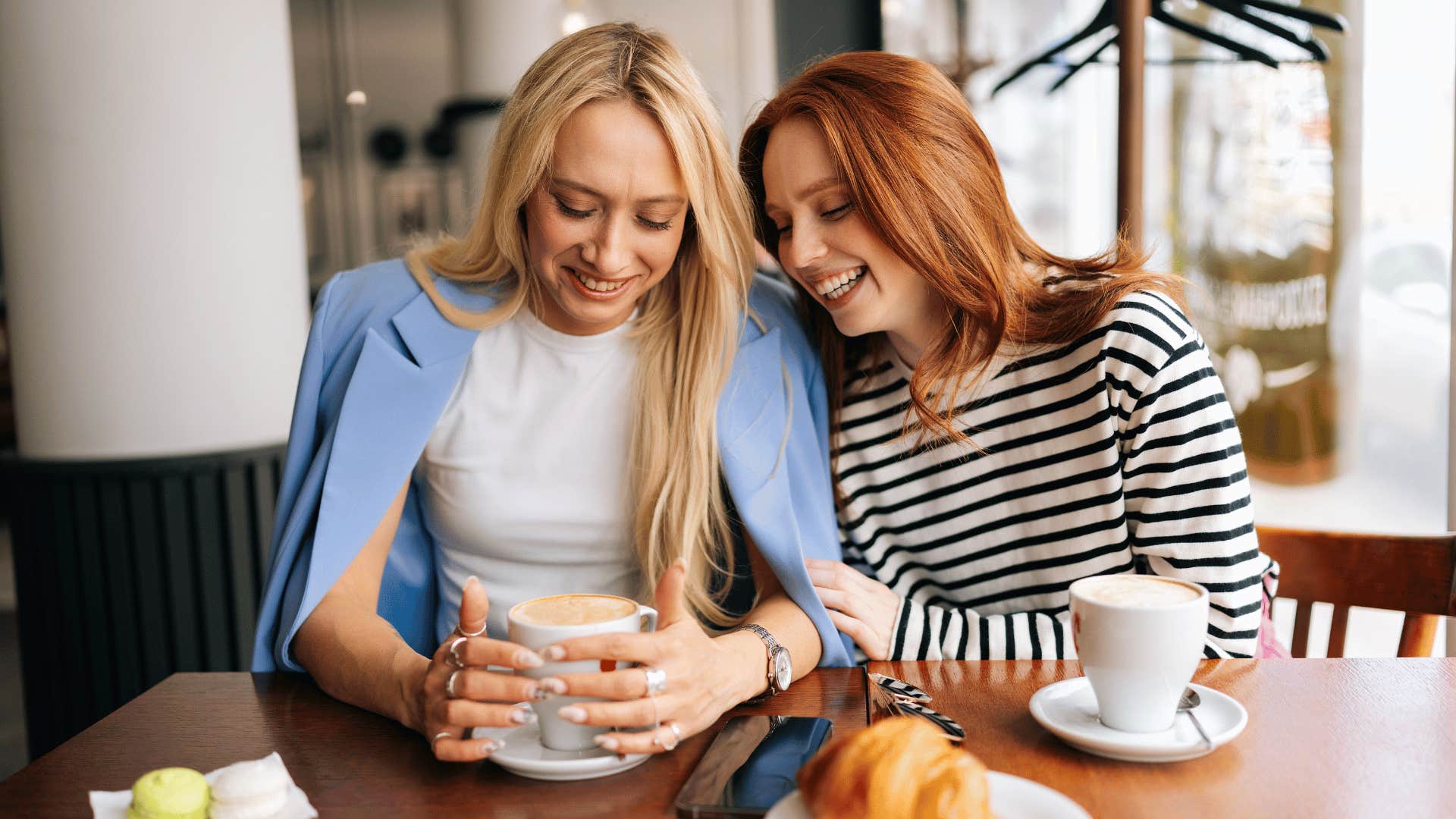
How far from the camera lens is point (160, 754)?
1005 millimetres

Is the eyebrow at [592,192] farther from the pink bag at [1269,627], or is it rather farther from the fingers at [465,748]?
the pink bag at [1269,627]

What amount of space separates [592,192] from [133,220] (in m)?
1.42

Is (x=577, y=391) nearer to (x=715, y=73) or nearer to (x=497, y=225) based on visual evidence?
(x=497, y=225)

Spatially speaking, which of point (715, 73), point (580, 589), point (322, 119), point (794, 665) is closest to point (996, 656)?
point (794, 665)

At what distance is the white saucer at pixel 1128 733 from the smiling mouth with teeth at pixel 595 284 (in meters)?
0.76

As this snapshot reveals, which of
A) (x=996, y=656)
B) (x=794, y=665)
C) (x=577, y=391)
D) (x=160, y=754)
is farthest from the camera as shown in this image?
(x=577, y=391)

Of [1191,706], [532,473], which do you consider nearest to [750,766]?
[1191,706]

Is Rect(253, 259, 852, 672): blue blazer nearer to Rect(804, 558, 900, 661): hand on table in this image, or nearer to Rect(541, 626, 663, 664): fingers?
Rect(804, 558, 900, 661): hand on table

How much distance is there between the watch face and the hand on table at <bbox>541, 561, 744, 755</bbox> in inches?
2.7

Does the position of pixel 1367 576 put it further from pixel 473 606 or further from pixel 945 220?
pixel 473 606

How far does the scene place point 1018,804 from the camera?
2.65 feet

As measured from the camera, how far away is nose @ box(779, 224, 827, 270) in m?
1.47

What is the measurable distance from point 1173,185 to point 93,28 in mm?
2951

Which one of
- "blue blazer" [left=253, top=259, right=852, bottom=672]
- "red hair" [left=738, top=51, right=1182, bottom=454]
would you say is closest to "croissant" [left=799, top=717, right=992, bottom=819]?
"blue blazer" [left=253, top=259, right=852, bottom=672]
